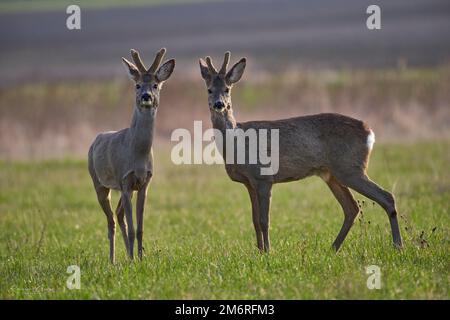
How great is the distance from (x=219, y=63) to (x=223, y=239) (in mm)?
24368

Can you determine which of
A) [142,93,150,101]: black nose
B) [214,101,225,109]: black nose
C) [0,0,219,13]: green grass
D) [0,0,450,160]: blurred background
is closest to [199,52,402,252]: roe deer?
[214,101,225,109]: black nose

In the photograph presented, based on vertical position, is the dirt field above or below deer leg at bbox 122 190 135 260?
above

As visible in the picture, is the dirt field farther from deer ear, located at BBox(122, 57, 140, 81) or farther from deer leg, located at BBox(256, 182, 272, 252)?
deer ear, located at BBox(122, 57, 140, 81)

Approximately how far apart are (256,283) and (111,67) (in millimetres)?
34946

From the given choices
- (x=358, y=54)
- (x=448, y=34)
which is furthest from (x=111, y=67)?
(x=448, y=34)

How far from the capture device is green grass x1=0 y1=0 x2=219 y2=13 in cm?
6719

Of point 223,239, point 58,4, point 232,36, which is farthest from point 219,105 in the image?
point 58,4

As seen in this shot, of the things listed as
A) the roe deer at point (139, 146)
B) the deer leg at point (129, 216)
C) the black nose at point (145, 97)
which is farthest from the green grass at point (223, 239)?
the black nose at point (145, 97)

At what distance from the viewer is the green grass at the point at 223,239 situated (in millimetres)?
8688

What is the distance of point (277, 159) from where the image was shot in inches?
437

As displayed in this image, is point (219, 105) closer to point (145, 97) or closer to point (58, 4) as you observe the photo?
point (145, 97)

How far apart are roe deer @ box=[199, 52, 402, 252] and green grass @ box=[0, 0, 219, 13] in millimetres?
55748

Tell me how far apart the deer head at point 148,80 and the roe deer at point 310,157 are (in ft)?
2.13

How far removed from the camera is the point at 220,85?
11.3m
